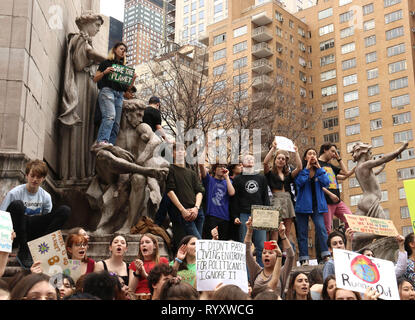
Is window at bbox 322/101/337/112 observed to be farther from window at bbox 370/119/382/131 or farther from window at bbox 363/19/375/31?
window at bbox 363/19/375/31

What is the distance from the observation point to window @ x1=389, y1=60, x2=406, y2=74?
60781mm

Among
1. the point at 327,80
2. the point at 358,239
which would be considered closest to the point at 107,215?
the point at 358,239

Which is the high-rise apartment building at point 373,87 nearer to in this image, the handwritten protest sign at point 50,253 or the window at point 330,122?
the window at point 330,122

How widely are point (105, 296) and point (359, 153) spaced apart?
25.7ft

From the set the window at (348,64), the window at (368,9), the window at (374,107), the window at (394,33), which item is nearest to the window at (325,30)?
the window at (368,9)

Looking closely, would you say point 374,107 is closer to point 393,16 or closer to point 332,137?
point 332,137

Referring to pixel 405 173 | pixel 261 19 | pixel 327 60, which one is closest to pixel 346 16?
pixel 327 60

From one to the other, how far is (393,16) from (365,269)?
62.0 m

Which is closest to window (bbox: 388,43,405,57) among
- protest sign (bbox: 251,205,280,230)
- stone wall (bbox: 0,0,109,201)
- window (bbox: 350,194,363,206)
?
window (bbox: 350,194,363,206)

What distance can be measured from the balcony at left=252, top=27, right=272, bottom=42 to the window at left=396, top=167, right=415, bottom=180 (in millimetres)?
21426

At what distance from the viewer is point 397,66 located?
61.2 m

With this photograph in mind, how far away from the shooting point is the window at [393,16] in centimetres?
6191
